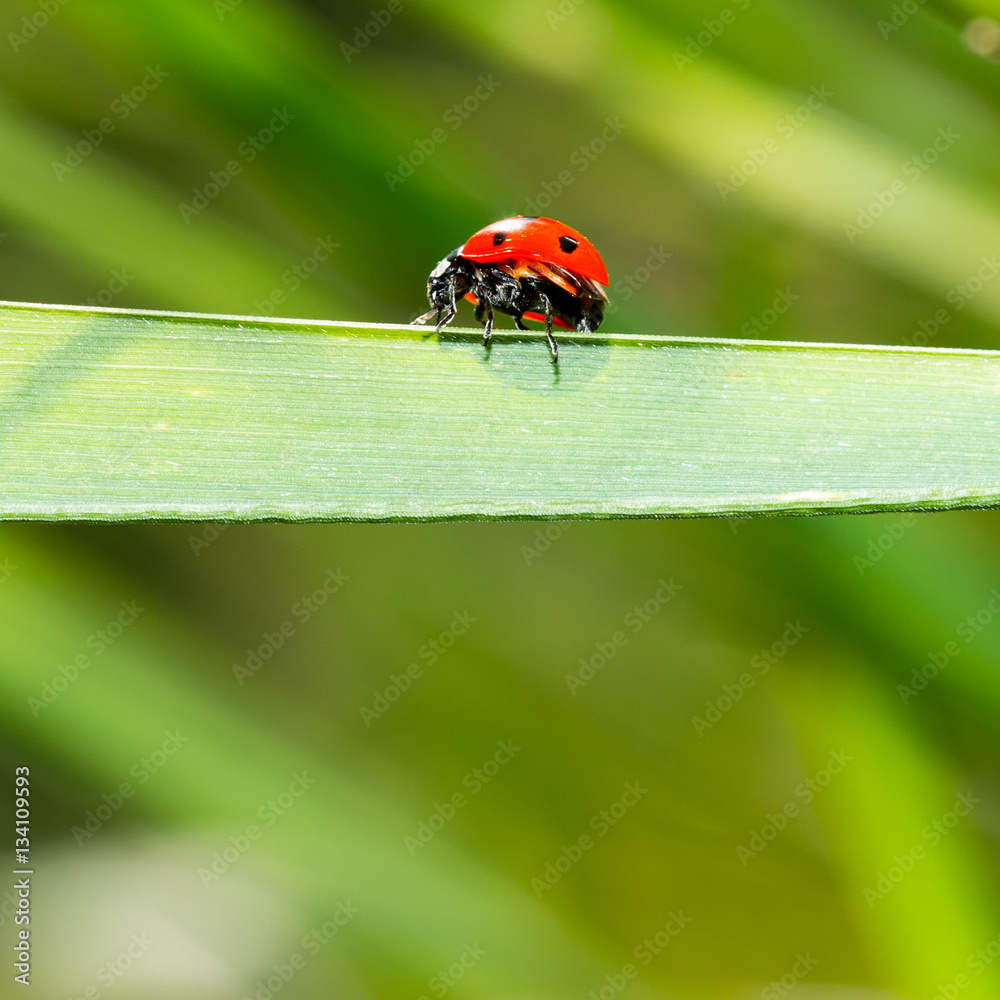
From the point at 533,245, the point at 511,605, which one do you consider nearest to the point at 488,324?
the point at 533,245

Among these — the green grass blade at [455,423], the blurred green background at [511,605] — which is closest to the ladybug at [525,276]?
the blurred green background at [511,605]

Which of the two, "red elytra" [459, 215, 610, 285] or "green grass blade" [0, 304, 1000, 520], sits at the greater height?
"red elytra" [459, 215, 610, 285]

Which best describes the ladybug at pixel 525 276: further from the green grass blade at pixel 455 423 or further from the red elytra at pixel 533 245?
the green grass blade at pixel 455 423

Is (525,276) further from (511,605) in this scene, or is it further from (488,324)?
(511,605)

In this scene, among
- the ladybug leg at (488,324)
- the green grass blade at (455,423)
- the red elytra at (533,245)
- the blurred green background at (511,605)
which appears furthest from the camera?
the blurred green background at (511,605)

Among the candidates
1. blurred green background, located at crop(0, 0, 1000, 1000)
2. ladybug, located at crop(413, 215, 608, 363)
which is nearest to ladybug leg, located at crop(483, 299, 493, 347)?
ladybug, located at crop(413, 215, 608, 363)

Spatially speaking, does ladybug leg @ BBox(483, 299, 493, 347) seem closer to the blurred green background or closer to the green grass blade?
the green grass blade

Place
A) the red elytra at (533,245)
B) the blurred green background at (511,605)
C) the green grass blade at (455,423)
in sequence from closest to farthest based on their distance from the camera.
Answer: the green grass blade at (455,423) < the red elytra at (533,245) < the blurred green background at (511,605)
